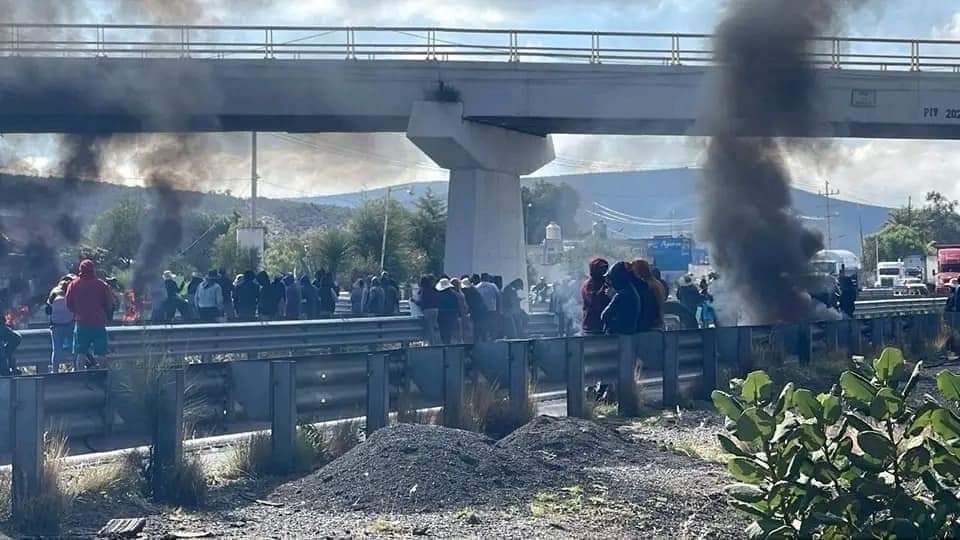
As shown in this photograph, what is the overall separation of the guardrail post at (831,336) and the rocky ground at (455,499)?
31.3ft

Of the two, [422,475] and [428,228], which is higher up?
[428,228]

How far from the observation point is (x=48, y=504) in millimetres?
7754

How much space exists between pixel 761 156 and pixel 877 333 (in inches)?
297

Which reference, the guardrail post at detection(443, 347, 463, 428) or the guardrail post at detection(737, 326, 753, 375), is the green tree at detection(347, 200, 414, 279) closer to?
the guardrail post at detection(737, 326, 753, 375)

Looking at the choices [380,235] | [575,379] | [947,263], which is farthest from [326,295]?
[947,263]

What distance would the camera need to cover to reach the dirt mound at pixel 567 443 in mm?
10086

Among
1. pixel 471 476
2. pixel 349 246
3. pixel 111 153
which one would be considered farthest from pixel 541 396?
pixel 349 246

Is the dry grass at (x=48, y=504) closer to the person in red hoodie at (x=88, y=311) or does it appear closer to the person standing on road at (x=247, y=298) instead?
the person in red hoodie at (x=88, y=311)

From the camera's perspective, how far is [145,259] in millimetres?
37875

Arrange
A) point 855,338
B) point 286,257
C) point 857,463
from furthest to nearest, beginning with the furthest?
1. point 286,257
2. point 855,338
3. point 857,463

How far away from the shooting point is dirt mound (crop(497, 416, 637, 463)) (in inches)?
397

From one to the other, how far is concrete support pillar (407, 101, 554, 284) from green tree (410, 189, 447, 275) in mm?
32108

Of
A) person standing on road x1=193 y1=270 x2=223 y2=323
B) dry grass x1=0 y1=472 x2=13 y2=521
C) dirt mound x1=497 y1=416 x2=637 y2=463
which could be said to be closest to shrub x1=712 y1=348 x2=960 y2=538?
dirt mound x1=497 y1=416 x2=637 y2=463

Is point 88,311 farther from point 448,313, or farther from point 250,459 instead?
point 250,459
